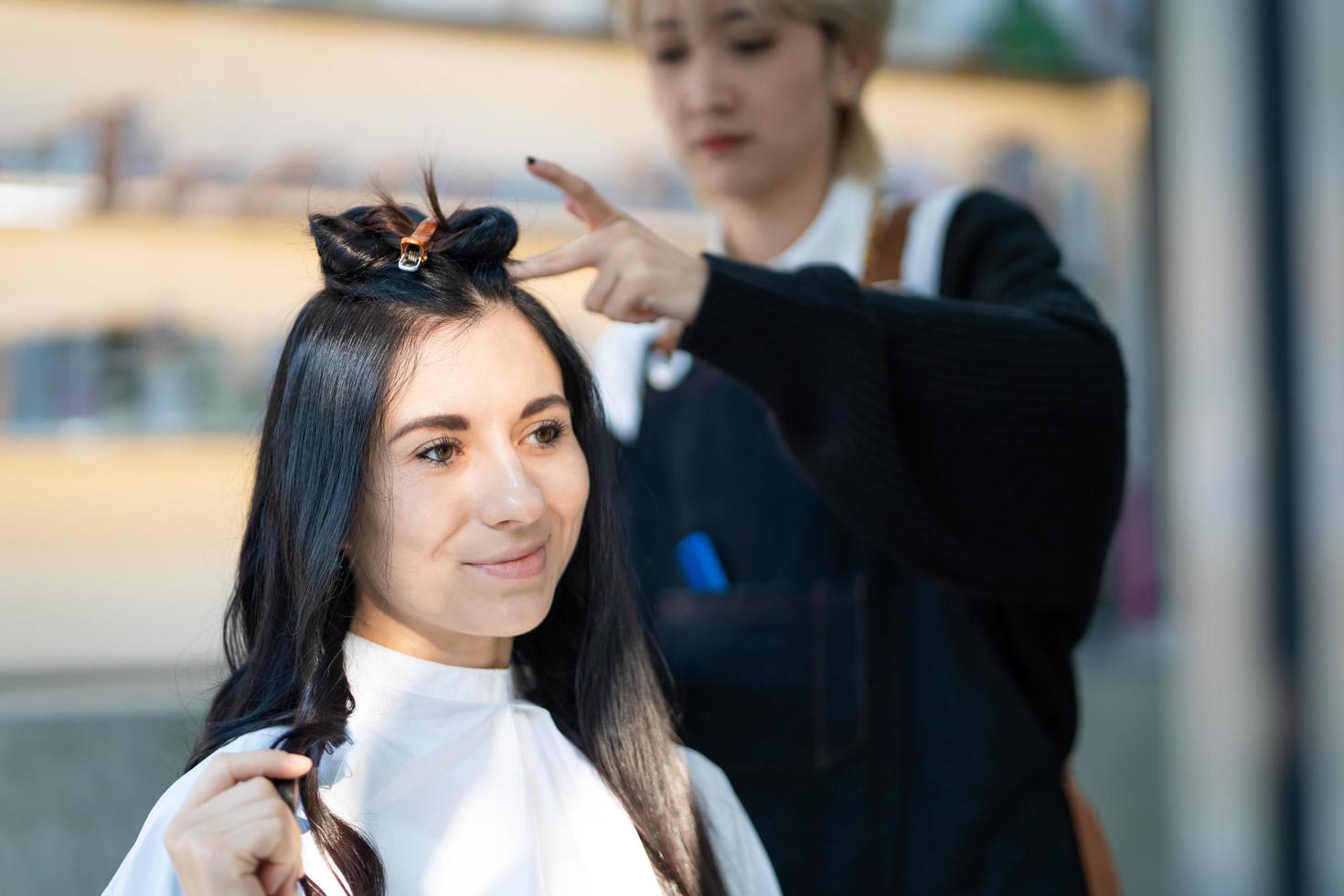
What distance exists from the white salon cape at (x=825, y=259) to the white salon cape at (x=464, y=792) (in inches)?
13.2

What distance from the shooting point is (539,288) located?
2113mm

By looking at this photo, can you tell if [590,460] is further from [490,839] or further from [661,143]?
[661,143]

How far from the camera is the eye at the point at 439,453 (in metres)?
1.00

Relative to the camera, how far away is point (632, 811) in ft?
3.74

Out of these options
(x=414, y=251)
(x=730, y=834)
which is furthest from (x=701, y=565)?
(x=414, y=251)

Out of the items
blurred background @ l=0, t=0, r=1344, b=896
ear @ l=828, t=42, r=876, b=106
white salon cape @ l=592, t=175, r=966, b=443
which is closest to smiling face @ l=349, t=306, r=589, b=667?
white salon cape @ l=592, t=175, r=966, b=443

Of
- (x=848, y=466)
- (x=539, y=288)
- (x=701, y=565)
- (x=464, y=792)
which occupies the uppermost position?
(x=539, y=288)

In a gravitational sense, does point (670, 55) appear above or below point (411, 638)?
above

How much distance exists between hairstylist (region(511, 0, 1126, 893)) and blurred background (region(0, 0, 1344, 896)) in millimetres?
697

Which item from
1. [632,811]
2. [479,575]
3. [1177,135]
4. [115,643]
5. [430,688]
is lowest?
[115,643]

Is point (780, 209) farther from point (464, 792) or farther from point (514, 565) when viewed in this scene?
point (464, 792)

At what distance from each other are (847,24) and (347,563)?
0.80 meters

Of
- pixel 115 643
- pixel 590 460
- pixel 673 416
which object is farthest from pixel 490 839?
pixel 115 643

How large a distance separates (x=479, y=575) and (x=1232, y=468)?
1938 millimetres
